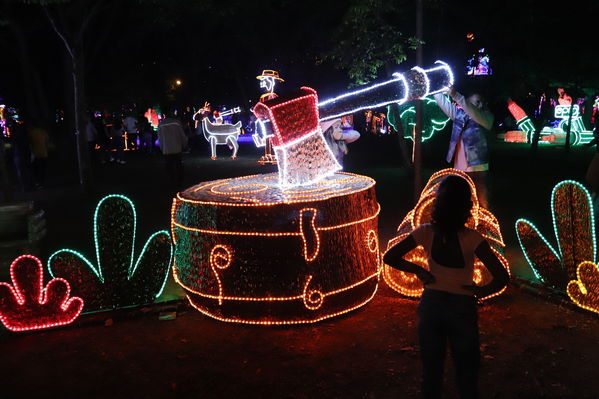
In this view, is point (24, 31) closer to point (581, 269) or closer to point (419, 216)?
point (419, 216)

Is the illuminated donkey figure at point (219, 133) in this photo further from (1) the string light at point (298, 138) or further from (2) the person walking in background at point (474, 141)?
(1) the string light at point (298, 138)

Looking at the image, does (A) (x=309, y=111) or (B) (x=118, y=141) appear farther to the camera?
(B) (x=118, y=141)

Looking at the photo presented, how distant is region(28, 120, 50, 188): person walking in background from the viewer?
1327cm

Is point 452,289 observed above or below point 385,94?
below

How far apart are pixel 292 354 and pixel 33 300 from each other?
7.59 feet

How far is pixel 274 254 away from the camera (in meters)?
4.53

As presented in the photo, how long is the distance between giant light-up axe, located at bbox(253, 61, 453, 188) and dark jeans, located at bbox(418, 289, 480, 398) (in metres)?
2.63

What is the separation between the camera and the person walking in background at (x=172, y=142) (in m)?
11.8

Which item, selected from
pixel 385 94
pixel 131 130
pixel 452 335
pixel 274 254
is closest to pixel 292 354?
pixel 274 254

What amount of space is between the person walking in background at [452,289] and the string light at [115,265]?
2997mm

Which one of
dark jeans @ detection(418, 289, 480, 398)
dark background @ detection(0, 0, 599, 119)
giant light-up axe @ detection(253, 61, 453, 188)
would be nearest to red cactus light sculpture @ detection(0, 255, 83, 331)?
giant light-up axe @ detection(253, 61, 453, 188)

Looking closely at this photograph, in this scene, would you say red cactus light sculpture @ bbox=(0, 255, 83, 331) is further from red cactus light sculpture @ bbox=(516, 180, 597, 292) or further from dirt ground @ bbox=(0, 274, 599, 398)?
red cactus light sculpture @ bbox=(516, 180, 597, 292)

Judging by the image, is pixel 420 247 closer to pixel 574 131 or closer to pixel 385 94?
pixel 385 94

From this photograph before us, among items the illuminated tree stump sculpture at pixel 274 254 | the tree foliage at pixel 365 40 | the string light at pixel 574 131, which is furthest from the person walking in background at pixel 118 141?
the string light at pixel 574 131
